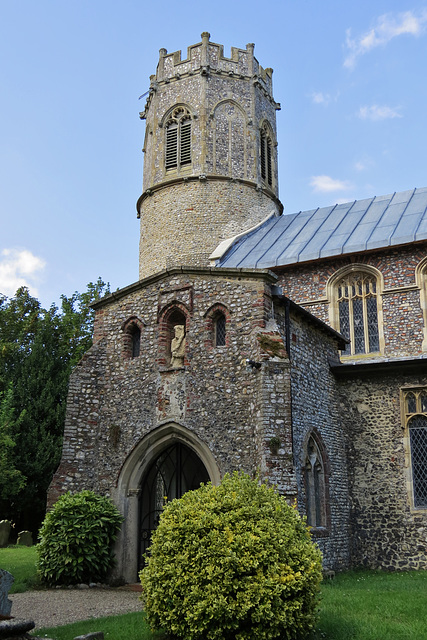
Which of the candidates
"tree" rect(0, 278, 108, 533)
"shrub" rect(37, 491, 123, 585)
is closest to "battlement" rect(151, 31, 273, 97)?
"tree" rect(0, 278, 108, 533)

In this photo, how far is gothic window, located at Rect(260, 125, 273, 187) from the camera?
25109 millimetres

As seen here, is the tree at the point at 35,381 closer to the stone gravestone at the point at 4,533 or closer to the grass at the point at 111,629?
the stone gravestone at the point at 4,533

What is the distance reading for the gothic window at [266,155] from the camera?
82.4ft

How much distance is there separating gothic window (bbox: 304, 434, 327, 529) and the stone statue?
11.1 feet

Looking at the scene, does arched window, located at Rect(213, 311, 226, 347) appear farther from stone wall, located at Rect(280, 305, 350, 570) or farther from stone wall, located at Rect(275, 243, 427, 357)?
stone wall, located at Rect(275, 243, 427, 357)

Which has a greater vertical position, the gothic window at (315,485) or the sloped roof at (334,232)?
the sloped roof at (334,232)

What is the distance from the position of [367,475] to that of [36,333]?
52.8 ft

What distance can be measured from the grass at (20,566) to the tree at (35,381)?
10.4 ft

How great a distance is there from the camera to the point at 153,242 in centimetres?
2345

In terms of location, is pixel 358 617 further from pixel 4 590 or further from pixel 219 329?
pixel 219 329

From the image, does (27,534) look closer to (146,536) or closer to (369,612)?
(146,536)

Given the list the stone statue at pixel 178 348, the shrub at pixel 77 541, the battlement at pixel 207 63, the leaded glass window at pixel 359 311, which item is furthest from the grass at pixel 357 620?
the battlement at pixel 207 63

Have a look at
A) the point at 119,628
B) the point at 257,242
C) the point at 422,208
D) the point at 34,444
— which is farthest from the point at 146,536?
the point at 422,208

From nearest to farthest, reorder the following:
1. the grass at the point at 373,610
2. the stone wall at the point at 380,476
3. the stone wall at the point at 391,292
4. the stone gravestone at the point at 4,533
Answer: the grass at the point at 373,610 → the stone wall at the point at 380,476 → the stone wall at the point at 391,292 → the stone gravestone at the point at 4,533
